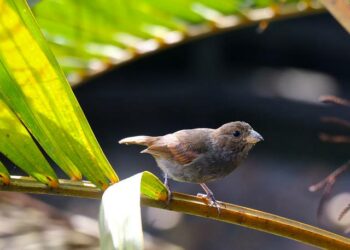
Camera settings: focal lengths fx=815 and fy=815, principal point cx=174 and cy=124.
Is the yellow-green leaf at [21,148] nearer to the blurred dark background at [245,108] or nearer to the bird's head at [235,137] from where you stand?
the bird's head at [235,137]

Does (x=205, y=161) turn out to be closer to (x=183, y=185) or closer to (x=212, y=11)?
(x=212, y=11)

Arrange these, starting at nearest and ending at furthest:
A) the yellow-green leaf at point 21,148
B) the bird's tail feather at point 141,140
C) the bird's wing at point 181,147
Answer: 1. the yellow-green leaf at point 21,148
2. the bird's tail feather at point 141,140
3. the bird's wing at point 181,147

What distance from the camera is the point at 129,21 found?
2.94m

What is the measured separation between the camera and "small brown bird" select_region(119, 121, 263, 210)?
263 centimetres

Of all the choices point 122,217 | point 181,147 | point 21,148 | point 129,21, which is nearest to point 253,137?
point 181,147

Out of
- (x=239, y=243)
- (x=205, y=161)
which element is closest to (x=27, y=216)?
(x=205, y=161)

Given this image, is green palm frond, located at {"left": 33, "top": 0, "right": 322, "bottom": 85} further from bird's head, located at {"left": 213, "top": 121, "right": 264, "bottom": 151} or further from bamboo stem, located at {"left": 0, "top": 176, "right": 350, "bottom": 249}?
bamboo stem, located at {"left": 0, "top": 176, "right": 350, "bottom": 249}

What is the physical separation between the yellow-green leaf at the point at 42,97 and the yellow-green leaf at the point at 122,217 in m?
0.24

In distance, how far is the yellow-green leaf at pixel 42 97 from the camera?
150 cm

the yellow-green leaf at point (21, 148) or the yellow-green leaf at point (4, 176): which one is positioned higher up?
the yellow-green leaf at point (21, 148)

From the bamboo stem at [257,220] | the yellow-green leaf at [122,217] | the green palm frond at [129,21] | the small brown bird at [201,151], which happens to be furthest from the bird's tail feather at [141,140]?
the yellow-green leaf at [122,217]

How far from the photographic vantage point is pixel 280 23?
6062mm

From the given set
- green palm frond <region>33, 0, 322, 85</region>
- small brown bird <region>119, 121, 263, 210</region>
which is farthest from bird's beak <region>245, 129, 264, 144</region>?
green palm frond <region>33, 0, 322, 85</region>

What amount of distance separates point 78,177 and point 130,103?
425 cm
